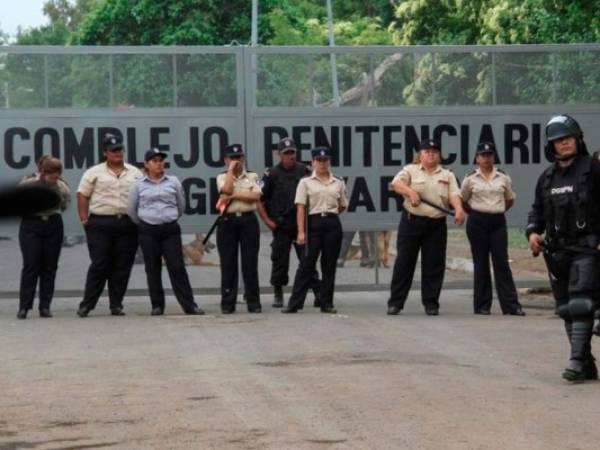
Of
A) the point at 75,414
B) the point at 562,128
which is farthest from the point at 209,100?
the point at 75,414

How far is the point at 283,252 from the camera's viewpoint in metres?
17.7

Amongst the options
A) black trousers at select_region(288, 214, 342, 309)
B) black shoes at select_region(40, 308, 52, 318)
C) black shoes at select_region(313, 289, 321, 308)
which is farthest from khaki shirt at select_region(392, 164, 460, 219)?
black shoes at select_region(40, 308, 52, 318)

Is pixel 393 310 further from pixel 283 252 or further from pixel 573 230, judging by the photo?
pixel 573 230

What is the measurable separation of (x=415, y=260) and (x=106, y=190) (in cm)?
327

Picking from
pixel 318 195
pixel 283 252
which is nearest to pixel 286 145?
pixel 318 195

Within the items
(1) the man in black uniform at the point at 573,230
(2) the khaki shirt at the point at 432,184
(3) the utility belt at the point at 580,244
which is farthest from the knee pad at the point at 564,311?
(2) the khaki shirt at the point at 432,184

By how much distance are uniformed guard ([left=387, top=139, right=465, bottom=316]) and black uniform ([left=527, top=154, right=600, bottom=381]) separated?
526 cm

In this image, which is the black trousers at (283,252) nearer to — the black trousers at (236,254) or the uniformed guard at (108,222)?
the black trousers at (236,254)

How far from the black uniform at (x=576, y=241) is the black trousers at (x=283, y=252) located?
22.2 feet

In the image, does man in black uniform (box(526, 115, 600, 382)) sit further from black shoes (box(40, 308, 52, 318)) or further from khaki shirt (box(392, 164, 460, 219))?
black shoes (box(40, 308, 52, 318))

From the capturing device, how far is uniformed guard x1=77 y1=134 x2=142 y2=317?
1666 centimetres

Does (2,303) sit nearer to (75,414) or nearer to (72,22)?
(75,414)

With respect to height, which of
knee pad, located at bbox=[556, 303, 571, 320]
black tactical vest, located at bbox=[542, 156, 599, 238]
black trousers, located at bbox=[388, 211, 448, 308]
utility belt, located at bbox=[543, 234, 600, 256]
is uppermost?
black tactical vest, located at bbox=[542, 156, 599, 238]

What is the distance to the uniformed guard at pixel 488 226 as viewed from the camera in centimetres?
1653
